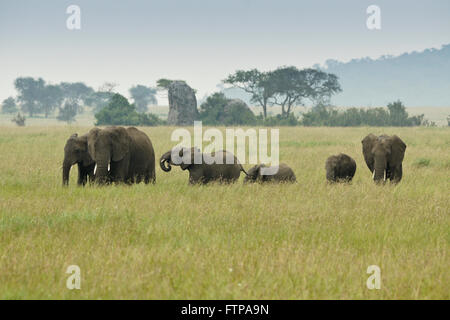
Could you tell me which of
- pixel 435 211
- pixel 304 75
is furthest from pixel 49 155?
pixel 304 75

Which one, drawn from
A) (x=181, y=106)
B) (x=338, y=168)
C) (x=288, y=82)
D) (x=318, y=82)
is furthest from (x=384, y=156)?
(x=318, y=82)

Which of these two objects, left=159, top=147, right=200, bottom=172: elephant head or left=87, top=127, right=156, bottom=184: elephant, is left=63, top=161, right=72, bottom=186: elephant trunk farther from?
left=159, top=147, right=200, bottom=172: elephant head

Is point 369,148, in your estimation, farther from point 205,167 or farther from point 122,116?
point 122,116

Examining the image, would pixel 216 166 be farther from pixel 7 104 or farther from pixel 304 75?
pixel 7 104

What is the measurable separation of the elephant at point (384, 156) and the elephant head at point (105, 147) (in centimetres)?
587

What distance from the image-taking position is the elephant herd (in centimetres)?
1178

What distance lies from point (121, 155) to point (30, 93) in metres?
108

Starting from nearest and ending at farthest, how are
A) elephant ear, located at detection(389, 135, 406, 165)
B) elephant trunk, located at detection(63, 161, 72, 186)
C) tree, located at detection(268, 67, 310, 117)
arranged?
elephant trunk, located at detection(63, 161, 72, 186), elephant ear, located at detection(389, 135, 406, 165), tree, located at detection(268, 67, 310, 117)

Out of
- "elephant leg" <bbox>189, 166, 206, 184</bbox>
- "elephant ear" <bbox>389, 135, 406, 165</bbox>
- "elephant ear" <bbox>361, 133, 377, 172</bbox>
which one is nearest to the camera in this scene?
"elephant leg" <bbox>189, 166, 206, 184</bbox>

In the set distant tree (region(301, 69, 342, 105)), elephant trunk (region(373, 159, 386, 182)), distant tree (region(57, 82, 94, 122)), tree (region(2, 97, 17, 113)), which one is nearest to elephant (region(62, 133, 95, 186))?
elephant trunk (region(373, 159, 386, 182))

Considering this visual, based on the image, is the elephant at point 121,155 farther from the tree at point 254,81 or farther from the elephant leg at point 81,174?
the tree at point 254,81

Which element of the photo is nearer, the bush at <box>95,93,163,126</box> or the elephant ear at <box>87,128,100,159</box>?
the elephant ear at <box>87,128,100,159</box>

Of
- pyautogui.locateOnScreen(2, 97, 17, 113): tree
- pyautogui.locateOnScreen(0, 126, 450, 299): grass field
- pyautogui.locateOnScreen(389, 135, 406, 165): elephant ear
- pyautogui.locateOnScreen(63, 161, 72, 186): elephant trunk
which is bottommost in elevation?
pyautogui.locateOnScreen(0, 126, 450, 299): grass field

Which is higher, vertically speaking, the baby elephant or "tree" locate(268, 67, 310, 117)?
"tree" locate(268, 67, 310, 117)
